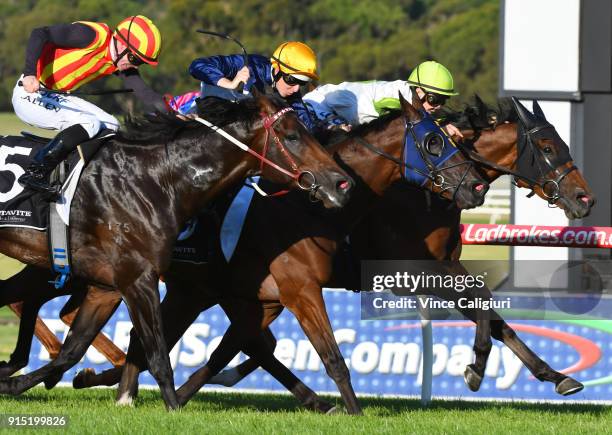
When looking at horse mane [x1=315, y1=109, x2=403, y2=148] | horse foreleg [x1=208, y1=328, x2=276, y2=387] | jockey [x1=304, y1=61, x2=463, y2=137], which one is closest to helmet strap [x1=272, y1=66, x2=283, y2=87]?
jockey [x1=304, y1=61, x2=463, y2=137]

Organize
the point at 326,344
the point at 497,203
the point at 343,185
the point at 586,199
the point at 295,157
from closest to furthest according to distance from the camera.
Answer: the point at 343,185 → the point at 295,157 → the point at 326,344 → the point at 586,199 → the point at 497,203

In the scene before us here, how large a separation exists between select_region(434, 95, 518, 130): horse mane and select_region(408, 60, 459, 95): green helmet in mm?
193

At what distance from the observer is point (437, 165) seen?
657cm

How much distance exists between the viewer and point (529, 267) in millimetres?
9422

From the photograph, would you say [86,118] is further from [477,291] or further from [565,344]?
[565,344]

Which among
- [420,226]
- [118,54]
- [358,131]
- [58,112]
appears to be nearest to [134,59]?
[118,54]

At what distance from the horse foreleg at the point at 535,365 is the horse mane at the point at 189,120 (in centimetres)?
186

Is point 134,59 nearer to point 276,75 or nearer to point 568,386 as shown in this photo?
point 276,75

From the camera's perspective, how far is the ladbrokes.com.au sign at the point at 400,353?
8383mm

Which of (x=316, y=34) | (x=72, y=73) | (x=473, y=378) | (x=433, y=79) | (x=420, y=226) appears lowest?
(x=473, y=378)

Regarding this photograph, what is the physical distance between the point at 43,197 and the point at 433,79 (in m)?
2.35

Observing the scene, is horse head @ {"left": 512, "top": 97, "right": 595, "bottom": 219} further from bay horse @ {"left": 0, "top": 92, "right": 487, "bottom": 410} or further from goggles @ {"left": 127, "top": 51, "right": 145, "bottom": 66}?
goggles @ {"left": 127, "top": 51, "right": 145, "bottom": 66}

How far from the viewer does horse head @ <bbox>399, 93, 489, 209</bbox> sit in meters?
6.54

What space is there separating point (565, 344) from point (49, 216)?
3838mm
